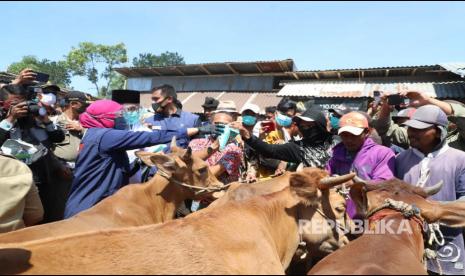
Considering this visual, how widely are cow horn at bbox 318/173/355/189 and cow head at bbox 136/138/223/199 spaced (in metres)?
1.95

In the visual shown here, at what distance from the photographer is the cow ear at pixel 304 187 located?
3.37m

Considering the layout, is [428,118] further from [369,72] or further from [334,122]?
[369,72]

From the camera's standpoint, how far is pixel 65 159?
245 inches

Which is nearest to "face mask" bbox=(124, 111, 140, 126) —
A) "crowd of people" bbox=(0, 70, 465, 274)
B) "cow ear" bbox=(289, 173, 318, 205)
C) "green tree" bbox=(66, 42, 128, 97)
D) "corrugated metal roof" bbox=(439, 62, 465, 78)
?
"crowd of people" bbox=(0, 70, 465, 274)

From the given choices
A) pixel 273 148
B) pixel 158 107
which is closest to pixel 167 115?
pixel 158 107

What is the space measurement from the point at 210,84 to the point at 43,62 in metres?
45.9

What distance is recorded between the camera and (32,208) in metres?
4.09

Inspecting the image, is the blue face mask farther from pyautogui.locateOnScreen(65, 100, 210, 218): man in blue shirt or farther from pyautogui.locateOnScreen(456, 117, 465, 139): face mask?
pyautogui.locateOnScreen(65, 100, 210, 218): man in blue shirt

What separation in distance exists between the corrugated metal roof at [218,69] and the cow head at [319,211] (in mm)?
16815

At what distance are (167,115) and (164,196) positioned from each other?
2030 mm

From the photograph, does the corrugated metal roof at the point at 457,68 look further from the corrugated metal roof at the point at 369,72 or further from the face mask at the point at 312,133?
the face mask at the point at 312,133

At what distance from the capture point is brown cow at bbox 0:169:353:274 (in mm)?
2325

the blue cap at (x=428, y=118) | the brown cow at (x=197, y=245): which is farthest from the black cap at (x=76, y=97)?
the blue cap at (x=428, y=118)

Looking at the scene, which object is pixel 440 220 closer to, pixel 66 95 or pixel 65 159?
pixel 65 159
